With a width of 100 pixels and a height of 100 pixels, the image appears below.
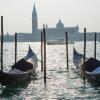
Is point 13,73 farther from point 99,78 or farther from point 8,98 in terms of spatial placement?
point 99,78

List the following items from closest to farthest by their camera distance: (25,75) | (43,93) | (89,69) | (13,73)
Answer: (43,93) → (13,73) → (25,75) → (89,69)

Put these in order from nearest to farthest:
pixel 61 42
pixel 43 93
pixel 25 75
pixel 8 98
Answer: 1. pixel 8 98
2. pixel 43 93
3. pixel 25 75
4. pixel 61 42

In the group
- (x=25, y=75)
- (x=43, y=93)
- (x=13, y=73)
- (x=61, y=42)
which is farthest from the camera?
(x=61, y=42)

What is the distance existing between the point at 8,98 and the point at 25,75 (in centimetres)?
541

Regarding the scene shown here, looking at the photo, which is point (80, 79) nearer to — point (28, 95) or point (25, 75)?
point (25, 75)

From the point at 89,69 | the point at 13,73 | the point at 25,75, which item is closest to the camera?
the point at 13,73

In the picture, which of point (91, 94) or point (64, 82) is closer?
point (91, 94)

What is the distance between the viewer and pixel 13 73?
27281mm

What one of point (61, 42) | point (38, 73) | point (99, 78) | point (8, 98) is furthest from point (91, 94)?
point (61, 42)

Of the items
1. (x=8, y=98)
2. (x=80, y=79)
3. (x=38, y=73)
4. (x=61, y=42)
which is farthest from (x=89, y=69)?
(x=61, y=42)

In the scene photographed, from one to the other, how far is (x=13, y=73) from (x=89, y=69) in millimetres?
7190

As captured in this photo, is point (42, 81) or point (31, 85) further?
point (42, 81)

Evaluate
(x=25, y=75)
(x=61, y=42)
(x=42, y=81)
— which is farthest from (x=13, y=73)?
(x=61, y=42)

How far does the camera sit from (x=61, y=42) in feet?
567
